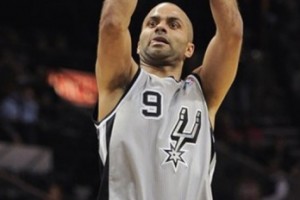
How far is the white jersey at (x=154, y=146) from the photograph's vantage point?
4.26 meters

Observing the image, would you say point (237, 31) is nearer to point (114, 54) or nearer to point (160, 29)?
point (160, 29)

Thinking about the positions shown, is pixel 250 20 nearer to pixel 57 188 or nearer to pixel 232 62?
pixel 57 188

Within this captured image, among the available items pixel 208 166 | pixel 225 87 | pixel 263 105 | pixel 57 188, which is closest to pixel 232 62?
pixel 225 87

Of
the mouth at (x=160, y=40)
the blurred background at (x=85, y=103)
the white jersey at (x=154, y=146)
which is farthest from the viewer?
the blurred background at (x=85, y=103)

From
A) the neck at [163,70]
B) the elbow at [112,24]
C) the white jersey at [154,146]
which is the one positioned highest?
the elbow at [112,24]

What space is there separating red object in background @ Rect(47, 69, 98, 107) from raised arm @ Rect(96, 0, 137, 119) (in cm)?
836

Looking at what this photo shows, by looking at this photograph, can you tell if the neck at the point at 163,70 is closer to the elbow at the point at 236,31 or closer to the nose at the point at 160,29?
the nose at the point at 160,29

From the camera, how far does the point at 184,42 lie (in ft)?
14.8

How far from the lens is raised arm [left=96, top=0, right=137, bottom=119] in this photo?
4281mm

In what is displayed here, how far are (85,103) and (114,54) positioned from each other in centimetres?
898

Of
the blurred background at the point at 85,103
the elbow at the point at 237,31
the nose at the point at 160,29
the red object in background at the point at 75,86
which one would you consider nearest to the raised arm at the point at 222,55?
the elbow at the point at 237,31

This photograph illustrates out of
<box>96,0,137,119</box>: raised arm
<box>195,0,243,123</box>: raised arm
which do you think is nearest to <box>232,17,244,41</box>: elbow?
<box>195,0,243,123</box>: raised arm

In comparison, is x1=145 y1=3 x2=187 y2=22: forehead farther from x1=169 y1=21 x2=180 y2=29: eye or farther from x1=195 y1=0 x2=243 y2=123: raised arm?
x1=195 y1=0 x2=243 y2=123: raised arm

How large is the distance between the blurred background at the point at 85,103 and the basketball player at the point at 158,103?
12.6ft
